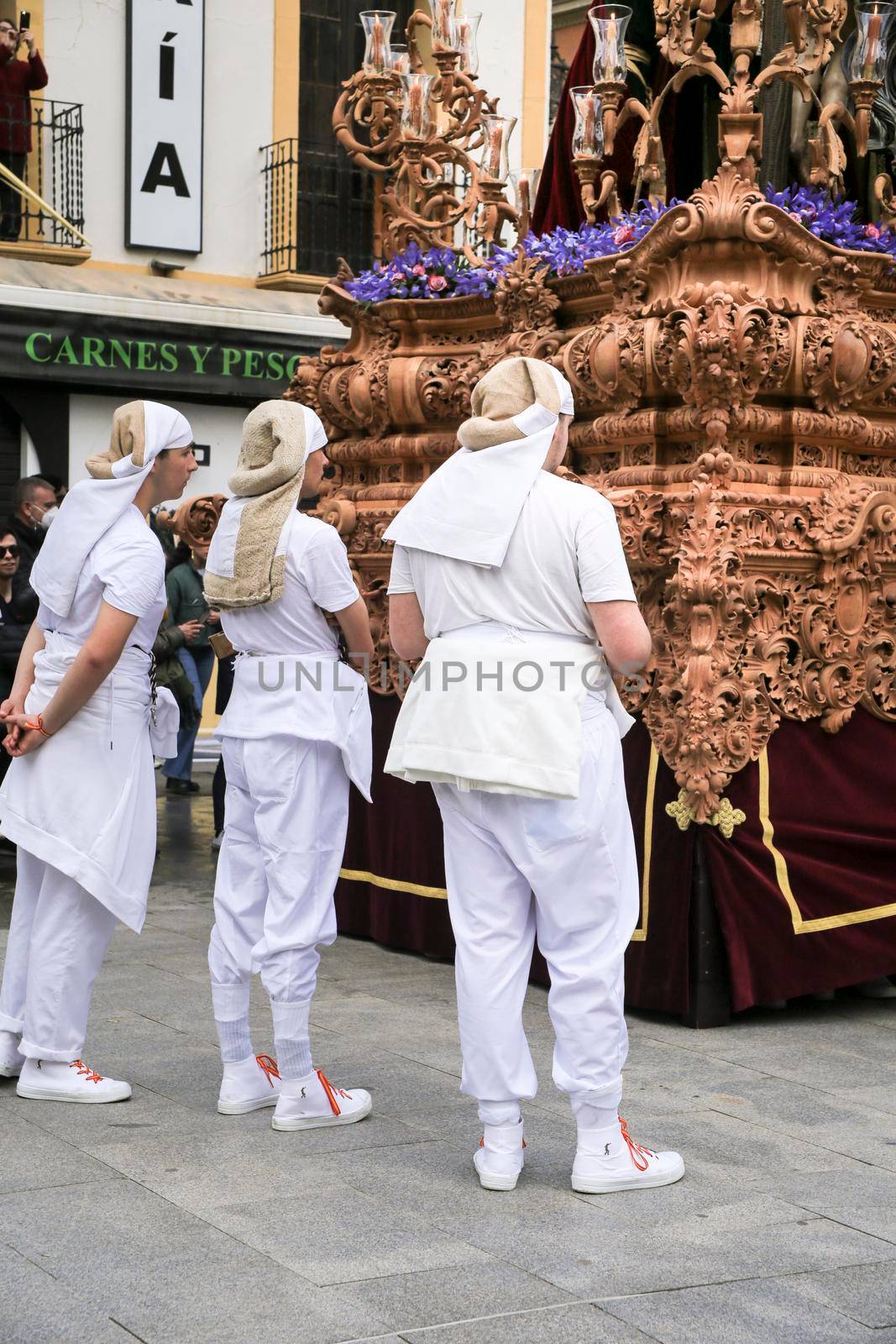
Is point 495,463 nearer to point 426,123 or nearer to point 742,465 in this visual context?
point 742,465

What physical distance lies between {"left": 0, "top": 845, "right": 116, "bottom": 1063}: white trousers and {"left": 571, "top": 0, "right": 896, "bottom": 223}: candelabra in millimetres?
3035

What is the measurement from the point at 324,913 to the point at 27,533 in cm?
508

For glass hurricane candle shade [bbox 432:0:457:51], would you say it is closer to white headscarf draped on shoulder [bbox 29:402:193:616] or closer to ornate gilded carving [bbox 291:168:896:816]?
ornate gilded carving [bbox 291:168:896:816]

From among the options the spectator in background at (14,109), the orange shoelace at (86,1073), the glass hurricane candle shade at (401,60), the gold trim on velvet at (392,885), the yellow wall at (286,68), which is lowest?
the orange shoelace at (86,1073)

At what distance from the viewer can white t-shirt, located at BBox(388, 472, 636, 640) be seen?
3.99 m

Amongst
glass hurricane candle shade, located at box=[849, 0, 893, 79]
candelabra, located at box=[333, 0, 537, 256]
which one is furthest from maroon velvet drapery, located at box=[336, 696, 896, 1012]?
candelabra, located at box=[333, 0, 537, 256]

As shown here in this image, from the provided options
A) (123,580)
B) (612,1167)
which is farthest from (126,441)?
(612,1167)

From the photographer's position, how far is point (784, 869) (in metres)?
5.68

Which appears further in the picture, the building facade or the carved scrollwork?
the building facade

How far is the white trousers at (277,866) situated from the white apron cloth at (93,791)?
0.87 ft

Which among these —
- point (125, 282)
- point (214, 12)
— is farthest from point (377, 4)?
point (125, 282)

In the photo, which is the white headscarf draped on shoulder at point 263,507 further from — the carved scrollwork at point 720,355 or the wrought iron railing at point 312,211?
the wrought iron railing at point 312,211

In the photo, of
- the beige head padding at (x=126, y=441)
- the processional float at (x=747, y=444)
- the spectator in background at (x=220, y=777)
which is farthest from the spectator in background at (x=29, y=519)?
the beige head padding at (x=126, y=441)

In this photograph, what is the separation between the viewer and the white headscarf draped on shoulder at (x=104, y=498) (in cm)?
470
